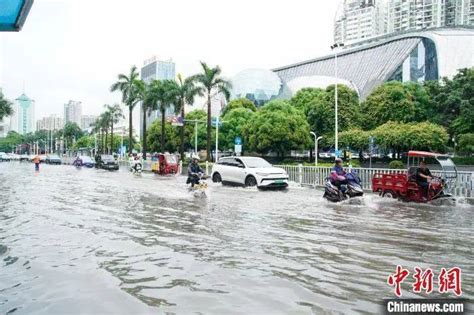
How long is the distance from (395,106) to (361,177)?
3473 cm

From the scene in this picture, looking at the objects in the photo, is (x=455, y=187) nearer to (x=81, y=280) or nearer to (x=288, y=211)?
(x=288, y=211)

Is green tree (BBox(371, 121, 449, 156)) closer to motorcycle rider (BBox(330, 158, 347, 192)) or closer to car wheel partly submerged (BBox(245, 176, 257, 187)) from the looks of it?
car wheel partly submerged (BBox(245, 176, 257, 187))

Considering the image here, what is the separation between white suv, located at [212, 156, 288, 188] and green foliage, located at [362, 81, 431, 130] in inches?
1312

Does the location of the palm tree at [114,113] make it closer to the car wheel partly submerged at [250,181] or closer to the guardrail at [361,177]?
the guardrail at [361,177]

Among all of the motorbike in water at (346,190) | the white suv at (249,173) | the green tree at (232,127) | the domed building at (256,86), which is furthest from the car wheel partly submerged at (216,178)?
the domed building at (256,86)

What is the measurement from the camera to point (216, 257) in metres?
6.96

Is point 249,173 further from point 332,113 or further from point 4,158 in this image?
point 4,158

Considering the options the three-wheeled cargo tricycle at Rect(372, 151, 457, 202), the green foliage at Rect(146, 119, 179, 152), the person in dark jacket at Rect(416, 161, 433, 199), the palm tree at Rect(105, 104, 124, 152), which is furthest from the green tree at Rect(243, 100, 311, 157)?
the palm tree at Rect(105, 104, 124, 152)

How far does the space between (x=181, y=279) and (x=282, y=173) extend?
1587cm

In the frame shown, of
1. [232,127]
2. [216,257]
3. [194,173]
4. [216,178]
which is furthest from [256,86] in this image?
[216,257]

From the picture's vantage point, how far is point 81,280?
5.72 meters

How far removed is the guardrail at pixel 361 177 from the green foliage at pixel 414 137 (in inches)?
856

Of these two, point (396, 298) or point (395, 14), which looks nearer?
point (396, 298)

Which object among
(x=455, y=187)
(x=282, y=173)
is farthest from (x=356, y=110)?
(x=455, y=187)
